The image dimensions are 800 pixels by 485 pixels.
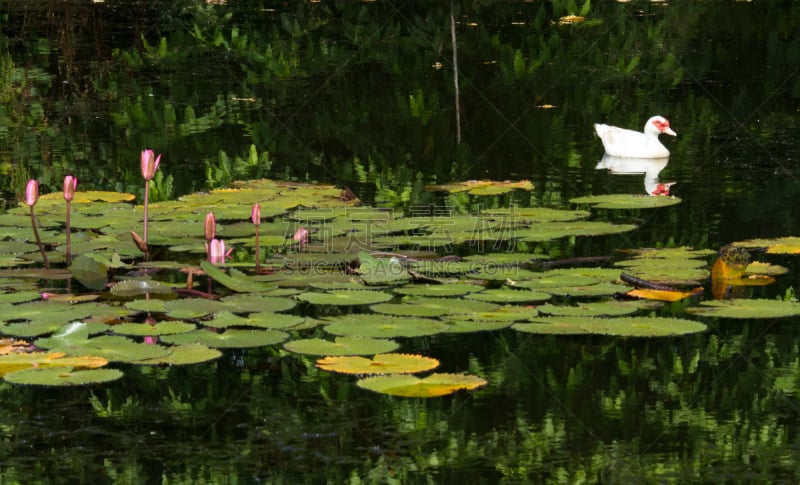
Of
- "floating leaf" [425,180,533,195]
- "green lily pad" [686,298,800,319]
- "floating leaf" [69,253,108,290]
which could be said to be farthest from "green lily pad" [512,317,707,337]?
"floating leaf" [425,180,533,195]

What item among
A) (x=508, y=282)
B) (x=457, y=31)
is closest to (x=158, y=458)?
(x=508, y=282)

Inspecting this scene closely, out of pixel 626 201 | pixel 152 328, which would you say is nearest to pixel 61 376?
pixel 152 328

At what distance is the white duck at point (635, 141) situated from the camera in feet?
29.0

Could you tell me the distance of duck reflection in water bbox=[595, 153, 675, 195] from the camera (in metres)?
8.25

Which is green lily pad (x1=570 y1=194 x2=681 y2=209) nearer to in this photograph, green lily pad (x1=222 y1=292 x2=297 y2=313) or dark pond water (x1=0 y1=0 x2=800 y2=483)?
dark pond water (x1=0 y1=0 x2=800 y2=483)

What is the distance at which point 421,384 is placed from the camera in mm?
4664

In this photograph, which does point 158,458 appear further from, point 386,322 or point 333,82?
point 333,82

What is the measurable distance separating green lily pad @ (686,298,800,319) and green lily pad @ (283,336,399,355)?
4.17 ft

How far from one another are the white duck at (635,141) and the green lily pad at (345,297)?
3.58m

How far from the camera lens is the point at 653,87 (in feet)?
38.0

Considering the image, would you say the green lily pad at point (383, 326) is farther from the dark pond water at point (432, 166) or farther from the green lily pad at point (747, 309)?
the green lily pad at point (747, 309)

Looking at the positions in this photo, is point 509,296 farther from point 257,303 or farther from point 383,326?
point 257,303

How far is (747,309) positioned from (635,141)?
353 cm

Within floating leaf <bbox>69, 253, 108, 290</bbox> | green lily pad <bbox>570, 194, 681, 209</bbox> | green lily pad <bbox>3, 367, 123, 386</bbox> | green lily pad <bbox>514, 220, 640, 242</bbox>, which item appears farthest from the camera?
green lily pad <bbox>570, 194, 681, 209</bbox>
